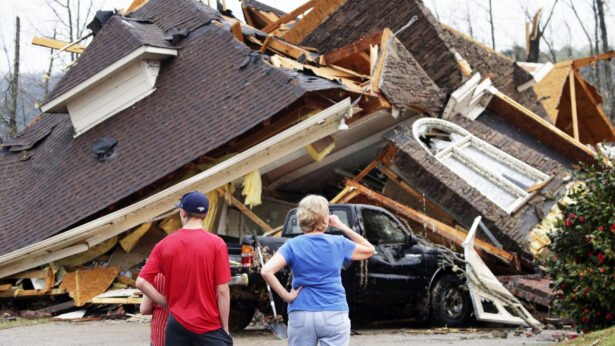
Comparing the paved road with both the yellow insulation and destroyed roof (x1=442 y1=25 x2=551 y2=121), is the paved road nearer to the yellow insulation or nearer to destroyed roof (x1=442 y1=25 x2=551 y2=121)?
Answer: the yellow insulation

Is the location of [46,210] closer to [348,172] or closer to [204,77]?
[204,77]

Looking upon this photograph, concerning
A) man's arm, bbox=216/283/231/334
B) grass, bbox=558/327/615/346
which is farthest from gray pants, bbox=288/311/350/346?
grass, bbox=558/327/615/346

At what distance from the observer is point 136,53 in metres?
13.4

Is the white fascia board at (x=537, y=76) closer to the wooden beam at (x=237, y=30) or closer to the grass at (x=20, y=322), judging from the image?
the wooden beam at (x=237, y=30)

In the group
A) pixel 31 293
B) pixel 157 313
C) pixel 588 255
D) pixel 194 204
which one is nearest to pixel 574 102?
pixel 588 255

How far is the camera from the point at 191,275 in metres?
3.89

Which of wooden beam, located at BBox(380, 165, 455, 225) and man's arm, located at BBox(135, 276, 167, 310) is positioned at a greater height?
wooden beam, located at BBox(380, 165, 455, 225)

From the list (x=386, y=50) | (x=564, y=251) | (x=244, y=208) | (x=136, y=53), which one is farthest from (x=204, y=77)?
(x=564, y=251)

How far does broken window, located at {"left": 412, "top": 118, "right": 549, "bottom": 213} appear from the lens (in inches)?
522

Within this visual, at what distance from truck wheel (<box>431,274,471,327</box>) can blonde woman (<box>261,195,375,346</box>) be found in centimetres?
584

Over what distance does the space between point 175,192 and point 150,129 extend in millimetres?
1977

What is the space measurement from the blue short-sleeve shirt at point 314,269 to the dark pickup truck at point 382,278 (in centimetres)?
429

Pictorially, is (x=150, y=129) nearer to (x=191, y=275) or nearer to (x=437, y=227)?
(x=437, y=227)

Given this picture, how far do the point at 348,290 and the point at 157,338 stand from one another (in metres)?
4.99
